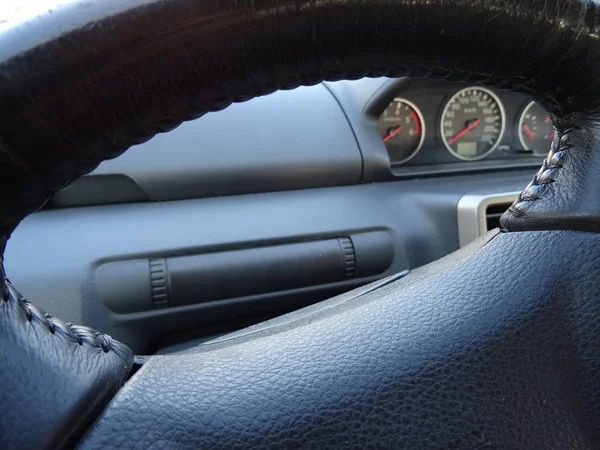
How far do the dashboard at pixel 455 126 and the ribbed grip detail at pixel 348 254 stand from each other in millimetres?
485

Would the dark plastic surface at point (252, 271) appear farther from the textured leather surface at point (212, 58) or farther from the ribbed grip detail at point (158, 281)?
the textured leather surface at point (212, 58)

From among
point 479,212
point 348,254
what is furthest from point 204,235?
point 479,212

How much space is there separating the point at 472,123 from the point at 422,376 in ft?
6.09

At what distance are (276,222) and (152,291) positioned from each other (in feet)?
1.26

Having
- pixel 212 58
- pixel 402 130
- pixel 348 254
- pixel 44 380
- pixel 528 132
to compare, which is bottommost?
pixel 348 254

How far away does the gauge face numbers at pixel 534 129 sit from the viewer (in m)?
2.25

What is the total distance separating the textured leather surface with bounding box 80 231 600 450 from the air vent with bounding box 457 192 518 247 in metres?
1.08

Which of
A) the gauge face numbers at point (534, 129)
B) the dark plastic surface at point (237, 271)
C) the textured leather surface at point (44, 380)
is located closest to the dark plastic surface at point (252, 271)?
the dark plastic surface at point (237, 271)

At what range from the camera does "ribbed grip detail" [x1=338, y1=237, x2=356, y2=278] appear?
5.14 ft

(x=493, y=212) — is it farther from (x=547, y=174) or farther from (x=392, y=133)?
(x=547, y=174)

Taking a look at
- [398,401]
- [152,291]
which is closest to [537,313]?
[398,401]

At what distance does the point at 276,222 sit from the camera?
5.04ft

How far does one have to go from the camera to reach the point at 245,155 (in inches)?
61.4

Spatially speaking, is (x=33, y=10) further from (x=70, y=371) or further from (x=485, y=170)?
(x=485, y=170)
